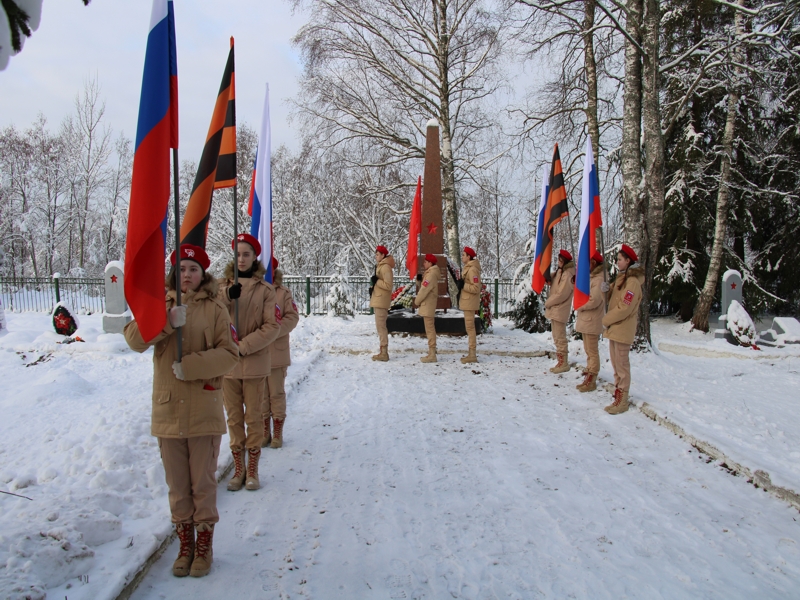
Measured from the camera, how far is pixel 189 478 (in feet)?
9.82

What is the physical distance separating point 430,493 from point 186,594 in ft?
6.34

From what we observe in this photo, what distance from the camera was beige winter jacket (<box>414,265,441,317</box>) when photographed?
987 centimetres

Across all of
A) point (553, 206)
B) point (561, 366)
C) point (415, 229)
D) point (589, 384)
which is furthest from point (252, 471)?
point (415, 229)

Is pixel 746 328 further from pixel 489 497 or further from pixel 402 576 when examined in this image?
pixel 402 576

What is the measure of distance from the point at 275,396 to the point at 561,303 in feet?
17.9

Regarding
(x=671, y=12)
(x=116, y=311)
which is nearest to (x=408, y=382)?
(x=116, y=311)

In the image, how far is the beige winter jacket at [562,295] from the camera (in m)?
8.66

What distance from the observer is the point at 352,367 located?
30.5 feet

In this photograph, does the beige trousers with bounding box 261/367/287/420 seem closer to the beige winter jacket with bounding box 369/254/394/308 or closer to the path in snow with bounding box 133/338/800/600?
the path in snow with bounding box 133/338/800/600

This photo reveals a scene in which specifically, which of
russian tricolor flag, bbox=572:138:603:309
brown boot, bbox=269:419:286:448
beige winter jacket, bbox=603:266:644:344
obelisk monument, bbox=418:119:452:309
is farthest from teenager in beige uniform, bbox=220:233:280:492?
obelisk monument, bbox=418:119:452:309

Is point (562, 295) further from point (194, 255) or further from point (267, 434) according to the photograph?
point (194, 255)

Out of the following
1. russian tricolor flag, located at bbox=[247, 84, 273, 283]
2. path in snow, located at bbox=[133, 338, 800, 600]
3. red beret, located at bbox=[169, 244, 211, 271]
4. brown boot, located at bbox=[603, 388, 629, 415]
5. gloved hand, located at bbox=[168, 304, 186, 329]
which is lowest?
path in snow, located at bbox=[133, 338, 800, 600]

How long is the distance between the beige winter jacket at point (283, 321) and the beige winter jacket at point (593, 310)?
176 inches

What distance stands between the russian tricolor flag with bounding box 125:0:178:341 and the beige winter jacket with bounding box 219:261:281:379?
1219 millimetres
